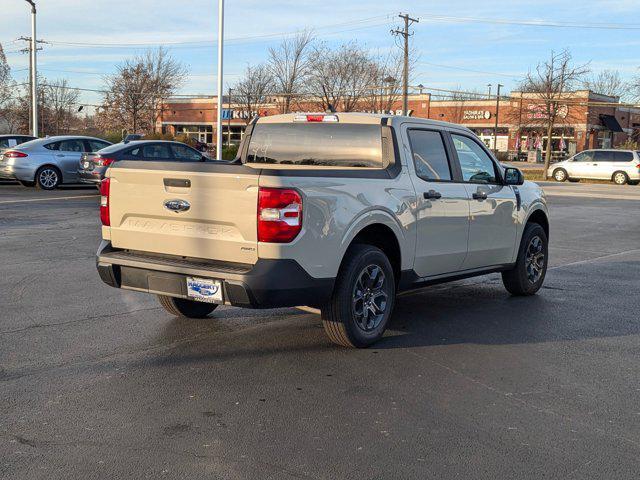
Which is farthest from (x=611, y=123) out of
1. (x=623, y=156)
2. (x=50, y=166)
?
(x=50, y=166)

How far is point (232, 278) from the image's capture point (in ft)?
16.8

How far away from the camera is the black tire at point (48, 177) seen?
20.4m

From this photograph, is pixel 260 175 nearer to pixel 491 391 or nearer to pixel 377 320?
pixel 377 320

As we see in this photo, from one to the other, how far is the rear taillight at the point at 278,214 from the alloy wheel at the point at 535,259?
390 centimetres

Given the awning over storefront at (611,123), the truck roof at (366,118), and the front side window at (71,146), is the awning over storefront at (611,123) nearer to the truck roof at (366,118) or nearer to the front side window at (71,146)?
the front side window at (71,146)

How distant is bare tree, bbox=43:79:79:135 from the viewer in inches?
2712

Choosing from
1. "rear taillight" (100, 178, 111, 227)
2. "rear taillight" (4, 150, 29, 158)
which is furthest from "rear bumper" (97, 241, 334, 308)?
"rear taillight" (4, 150, 29, 158)

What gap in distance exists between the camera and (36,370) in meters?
5.08

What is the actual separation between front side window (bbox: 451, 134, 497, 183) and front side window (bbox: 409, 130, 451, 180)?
27cm

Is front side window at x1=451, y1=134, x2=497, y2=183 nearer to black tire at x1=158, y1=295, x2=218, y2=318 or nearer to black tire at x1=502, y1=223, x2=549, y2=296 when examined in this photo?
black tire at x1=502, y1=223, x2=549, y2=296

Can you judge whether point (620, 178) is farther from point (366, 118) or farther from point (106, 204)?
point (106, 204)

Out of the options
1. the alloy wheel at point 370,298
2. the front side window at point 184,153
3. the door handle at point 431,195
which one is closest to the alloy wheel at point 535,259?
the door handle at point 431,195

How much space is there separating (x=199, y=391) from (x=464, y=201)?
332cm

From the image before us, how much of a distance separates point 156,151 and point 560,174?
26.9 m
